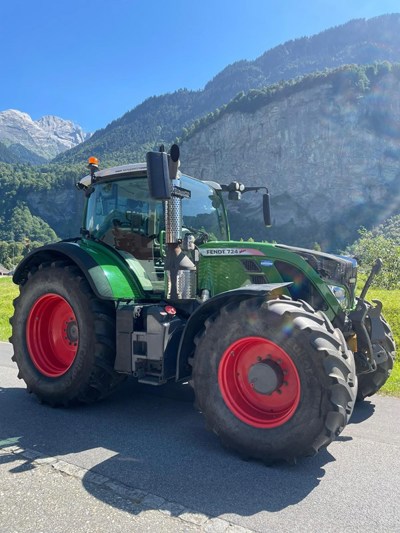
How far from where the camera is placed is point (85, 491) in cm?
296

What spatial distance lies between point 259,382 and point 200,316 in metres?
0.75

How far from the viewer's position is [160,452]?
141 inches

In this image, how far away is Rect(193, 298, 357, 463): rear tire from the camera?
3.14 metres

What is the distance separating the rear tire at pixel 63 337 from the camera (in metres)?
4.46

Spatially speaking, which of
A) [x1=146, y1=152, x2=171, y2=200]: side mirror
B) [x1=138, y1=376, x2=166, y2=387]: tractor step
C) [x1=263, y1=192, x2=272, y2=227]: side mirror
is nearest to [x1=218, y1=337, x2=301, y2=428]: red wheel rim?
[x1=138, y1=376, x2=166, y2=387]: tractor step

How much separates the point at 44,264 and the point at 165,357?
191 centimetres

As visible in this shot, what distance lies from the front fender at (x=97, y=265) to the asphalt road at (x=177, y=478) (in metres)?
1.21

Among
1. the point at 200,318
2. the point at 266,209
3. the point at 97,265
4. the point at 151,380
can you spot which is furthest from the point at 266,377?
the point at 266,209

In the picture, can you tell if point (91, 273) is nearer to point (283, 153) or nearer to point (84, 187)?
point (84, 187)

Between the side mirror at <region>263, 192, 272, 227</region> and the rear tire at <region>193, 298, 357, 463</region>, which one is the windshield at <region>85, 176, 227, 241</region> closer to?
the side mirror at <region>263, 192, 272, 227</region>

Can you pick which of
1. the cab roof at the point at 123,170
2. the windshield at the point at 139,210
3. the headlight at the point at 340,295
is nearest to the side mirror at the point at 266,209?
the windshield at the point at 139,210

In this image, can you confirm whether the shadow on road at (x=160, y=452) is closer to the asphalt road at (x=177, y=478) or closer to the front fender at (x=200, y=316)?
the asphalt road at (x=177, y=478)

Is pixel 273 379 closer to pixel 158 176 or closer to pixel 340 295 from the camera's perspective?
pixel 340 295

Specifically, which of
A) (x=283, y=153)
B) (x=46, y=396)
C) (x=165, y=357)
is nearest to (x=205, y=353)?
(x=165, y=357)
